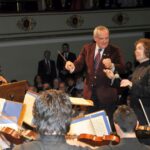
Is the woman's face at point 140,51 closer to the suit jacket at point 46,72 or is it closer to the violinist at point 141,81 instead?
the violinist at point 141,81

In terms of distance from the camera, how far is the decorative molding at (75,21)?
11.1 metres

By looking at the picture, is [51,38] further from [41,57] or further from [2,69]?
[2,69]

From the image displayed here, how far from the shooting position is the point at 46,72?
1016cm

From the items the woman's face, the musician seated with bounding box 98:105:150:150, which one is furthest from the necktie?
the musician seated with bounding box 98:105:150:150

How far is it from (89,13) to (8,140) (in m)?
7.98

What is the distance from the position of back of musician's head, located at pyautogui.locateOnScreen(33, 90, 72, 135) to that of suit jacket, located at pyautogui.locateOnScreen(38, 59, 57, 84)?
24.5 feet

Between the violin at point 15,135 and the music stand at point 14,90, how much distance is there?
39.5 inches

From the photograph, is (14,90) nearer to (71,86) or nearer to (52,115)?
(52,115)

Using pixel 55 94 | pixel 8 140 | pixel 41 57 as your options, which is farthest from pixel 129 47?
pixel 55 94

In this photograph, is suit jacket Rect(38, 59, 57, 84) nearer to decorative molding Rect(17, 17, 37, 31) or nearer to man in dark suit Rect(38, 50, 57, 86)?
man in dark suit Rect(38, 50, 57, 86)

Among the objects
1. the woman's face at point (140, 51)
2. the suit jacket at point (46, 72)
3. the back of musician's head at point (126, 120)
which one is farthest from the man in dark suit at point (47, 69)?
the back of musician's head at point (126, 120)

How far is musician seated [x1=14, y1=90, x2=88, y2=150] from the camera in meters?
2.51

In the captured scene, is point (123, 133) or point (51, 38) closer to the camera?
point (123, 133)

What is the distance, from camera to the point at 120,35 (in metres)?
12.0
